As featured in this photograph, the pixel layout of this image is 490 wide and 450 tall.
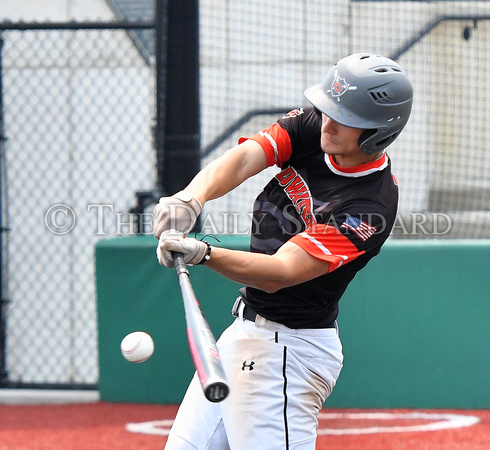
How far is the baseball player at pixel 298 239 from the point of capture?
2.21m

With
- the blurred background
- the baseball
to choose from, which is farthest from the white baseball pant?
the blurred background

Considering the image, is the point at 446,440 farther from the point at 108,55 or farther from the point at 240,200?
the point at 108,55

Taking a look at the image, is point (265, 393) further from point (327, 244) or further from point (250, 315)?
point (327, 244)

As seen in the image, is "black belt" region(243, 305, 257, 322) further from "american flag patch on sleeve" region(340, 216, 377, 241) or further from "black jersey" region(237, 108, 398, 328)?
"american flag patch on sleeve" region(340, 216, 377, 241)

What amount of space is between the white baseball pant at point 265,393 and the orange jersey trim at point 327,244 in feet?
1.12

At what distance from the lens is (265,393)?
2.34 metres

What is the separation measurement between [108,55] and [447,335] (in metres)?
4.18

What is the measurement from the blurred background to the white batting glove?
4.05 m

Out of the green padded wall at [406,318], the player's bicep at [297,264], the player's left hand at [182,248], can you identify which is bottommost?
the green padded wall at [406,318]

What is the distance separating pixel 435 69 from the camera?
695 centimetres

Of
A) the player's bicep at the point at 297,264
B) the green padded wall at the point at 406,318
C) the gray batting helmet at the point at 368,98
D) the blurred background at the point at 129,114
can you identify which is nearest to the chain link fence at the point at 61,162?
the blurred background at the point at 129,114

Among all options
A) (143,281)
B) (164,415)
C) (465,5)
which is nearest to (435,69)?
(465,5)

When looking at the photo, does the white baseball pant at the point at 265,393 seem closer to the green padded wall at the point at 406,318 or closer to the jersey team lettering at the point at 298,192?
the jersey team lettering at the point at 298,192

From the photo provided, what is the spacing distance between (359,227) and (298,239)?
218 millimetres
